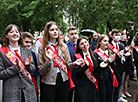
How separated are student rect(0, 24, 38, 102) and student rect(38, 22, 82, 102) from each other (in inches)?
10.5

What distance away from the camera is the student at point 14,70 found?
102 inches

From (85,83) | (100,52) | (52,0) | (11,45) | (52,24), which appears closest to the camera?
(11,45)

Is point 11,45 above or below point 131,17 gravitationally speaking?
below

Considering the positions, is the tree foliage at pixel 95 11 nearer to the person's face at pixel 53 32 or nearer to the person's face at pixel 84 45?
the person's face at pixel 84 45

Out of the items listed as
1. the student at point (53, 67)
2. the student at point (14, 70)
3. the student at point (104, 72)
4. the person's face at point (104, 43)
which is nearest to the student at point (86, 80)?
the student at point (104, 72)

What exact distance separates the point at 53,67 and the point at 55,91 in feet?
1.32

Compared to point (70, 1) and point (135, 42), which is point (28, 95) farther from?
point (70, 1)

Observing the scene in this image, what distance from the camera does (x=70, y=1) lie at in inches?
452

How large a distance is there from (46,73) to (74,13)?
32.7ft

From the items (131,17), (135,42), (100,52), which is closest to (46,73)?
(100,52)

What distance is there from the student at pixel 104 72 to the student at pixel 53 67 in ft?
2.42

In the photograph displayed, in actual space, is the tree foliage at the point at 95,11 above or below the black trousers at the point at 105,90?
above

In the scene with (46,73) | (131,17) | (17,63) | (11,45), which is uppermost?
(131,17)

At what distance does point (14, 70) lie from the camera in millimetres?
2576
